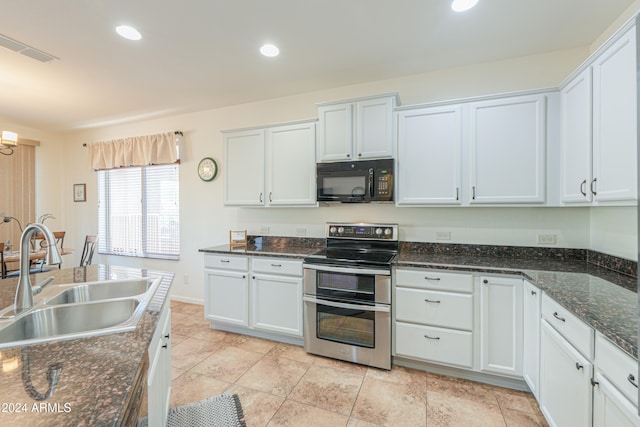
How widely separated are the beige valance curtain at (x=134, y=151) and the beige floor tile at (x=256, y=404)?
317 cm

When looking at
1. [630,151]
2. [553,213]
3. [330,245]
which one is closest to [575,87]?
[630,151]

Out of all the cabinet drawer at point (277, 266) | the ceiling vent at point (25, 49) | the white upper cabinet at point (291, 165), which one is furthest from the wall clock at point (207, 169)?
the ceiling vent at point (25, 49)

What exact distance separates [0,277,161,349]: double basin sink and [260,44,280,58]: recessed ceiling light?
1997 millimetres

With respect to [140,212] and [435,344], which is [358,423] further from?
[140,212]

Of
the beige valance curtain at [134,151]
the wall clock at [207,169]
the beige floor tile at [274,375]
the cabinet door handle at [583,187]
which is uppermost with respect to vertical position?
the beige valance curtain at [134,151]

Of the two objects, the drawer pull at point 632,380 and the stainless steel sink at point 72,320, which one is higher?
the stainless steel sink at point 72,320

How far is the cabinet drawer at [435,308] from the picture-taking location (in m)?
2.14

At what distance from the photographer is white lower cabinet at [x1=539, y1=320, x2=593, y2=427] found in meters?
1.26

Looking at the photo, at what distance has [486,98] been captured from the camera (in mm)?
2322

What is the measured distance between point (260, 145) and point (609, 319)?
2.96 meters

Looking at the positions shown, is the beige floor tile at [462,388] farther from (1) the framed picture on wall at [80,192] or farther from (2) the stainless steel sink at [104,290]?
(1) the framed picture on wall at [80,192]

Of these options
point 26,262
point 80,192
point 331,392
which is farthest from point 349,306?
point 80,192

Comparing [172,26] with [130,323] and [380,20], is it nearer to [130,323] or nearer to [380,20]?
[380,20]

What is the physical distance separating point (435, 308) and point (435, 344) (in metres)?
0.29
